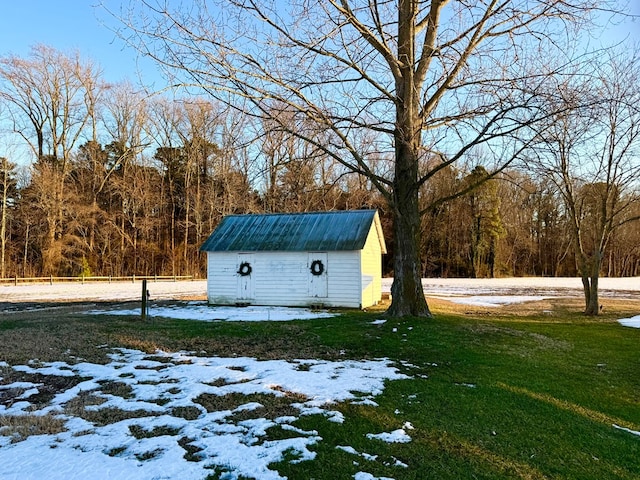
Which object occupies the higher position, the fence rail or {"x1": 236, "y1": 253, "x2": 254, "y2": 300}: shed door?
{"x1": 236, "y1": 253, "x2": 254, "y2": 300}: shed door

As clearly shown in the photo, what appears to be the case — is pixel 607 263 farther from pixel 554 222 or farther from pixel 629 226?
pixel 554 222

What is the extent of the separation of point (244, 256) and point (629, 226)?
50317mm

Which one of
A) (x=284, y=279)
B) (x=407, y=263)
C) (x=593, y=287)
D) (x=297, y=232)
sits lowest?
(x=593, y=287)

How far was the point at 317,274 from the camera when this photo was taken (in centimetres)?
1805

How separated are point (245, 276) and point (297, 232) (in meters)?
2.76

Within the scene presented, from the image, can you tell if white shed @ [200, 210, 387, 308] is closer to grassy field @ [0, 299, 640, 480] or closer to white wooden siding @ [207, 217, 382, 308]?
white wooden siding @ [207, 217, 382, 308]

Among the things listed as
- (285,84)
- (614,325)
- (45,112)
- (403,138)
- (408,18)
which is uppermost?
(45,112)

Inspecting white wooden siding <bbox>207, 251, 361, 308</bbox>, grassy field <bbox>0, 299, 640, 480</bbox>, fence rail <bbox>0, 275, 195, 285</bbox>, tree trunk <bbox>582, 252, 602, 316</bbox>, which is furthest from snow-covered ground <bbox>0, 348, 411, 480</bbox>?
fence rail <bbox>0, 275, 195, 285</bbox>

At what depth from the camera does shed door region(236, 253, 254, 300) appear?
61.9 feet

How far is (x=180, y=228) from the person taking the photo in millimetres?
44938

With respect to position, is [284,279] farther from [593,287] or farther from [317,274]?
[593,287]

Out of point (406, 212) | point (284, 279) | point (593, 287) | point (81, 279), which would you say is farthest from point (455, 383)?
point (81, 279)

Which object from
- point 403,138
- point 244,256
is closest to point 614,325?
point 403,138

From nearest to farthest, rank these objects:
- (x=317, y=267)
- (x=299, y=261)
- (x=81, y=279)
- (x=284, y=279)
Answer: (x=317, y=267)
(x=299, y=261)
(x=284, y=279)
(x=81, y=279)
